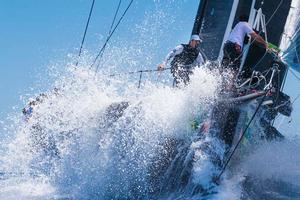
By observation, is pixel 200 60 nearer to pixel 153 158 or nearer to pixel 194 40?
pixel 194 40

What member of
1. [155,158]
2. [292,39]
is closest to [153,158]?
[155,158]

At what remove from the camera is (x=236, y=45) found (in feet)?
20.9

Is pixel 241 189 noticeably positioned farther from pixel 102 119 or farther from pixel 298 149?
pixel 298 149

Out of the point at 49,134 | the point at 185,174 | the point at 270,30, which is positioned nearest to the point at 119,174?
the point at 185,174

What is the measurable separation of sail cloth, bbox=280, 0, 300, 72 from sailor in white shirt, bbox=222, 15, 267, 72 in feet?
9.69

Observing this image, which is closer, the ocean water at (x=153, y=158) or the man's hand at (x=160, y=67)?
the ocean water at (x=153, y=158)

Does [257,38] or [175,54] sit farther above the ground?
[175,54]

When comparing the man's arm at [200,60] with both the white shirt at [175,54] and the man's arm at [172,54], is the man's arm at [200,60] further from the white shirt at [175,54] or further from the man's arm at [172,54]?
the man's arm at [172,54]

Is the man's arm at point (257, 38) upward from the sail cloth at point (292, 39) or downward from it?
downward

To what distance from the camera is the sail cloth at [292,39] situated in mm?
9375

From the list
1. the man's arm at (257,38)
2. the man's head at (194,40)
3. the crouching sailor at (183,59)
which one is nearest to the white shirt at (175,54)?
the crouching sailor at (183,59)

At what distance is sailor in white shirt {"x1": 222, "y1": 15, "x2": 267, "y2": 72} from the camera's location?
6.34m

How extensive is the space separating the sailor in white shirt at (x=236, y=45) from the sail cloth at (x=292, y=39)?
2954 millimetres

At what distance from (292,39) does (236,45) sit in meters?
3.74
